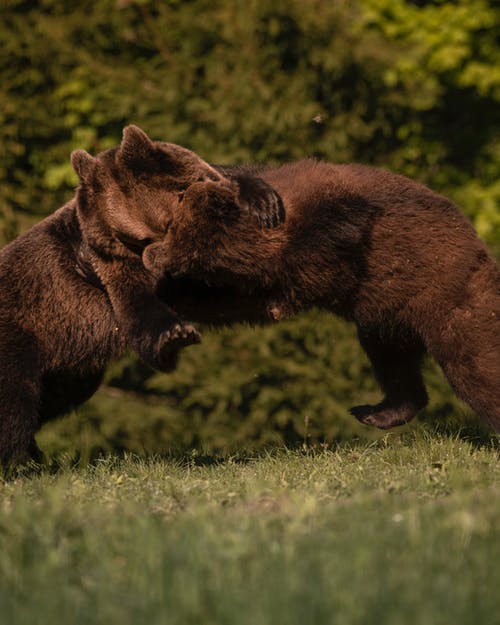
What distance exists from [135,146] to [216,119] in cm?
294

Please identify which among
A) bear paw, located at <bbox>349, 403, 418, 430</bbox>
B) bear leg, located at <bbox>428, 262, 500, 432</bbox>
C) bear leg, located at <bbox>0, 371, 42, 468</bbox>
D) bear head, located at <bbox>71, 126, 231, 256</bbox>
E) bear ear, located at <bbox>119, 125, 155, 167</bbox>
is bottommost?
bear paw, located at <bbox>349, 403, 418, 430</bbox>

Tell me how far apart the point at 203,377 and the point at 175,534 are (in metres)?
5.19

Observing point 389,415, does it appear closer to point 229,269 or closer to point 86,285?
point 229,269

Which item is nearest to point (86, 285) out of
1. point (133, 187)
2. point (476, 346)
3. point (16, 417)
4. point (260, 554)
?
point (133, 187)

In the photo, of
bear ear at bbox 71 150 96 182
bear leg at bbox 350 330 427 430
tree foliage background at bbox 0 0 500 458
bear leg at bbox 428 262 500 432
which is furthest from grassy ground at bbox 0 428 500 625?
tree foliage background at bbox 0 0 500 458

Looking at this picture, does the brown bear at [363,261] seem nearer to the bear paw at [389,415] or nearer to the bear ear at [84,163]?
the bear ear at [84,163]

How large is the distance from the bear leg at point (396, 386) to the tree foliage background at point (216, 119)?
1.76m

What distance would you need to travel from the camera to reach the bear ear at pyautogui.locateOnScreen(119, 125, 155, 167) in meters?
5.81

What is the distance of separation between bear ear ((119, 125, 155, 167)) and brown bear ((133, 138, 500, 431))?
25cm

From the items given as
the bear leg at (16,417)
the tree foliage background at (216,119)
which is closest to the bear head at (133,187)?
the bear leg at (16,417)

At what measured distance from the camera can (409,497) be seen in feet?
14.5

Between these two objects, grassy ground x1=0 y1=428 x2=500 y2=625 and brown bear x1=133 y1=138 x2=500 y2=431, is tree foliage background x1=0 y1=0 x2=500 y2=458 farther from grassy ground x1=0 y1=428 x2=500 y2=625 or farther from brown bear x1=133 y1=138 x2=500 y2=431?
grassy ground x1=0 y1=428 x2=500 y2=625

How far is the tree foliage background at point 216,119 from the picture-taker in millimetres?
8672

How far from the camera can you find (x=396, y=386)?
668 cm
